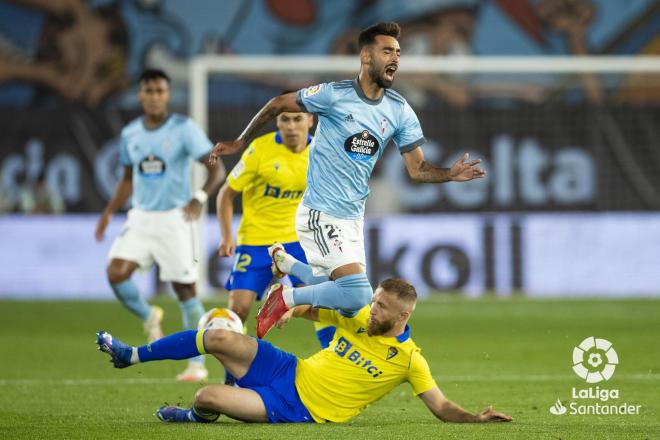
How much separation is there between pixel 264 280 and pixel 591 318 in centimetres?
669

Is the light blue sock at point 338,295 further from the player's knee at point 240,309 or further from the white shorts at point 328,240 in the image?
the player's knee at point 240,309

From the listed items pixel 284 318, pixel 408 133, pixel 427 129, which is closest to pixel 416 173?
pixel 408 133

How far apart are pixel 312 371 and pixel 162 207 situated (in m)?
3.57

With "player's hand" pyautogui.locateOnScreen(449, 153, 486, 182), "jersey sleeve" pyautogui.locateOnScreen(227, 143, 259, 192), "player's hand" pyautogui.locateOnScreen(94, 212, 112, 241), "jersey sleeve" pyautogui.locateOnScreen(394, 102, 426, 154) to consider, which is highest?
"jersey sleeve" pyautogui.locateOnScreen(394, 102, 426, 154)

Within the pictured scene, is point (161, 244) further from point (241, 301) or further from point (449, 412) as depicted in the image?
point (449, 412)

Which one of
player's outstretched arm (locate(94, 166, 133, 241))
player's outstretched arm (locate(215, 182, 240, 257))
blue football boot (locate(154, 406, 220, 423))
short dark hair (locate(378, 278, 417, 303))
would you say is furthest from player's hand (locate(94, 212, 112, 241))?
short dark hair (locate(378, 278, 417, 303))

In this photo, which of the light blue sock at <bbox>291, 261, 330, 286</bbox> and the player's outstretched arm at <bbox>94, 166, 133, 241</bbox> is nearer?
the light blue sock at <bbox>291, 261, 330, 286</bbox>

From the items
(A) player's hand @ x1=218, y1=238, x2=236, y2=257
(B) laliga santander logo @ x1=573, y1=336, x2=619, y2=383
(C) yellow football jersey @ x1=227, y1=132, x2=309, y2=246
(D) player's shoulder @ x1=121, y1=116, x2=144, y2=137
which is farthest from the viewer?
(D) player's shoulder @ x1=121, y1=116, x2=144, y2=137

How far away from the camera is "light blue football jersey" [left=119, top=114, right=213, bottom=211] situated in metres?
9.91

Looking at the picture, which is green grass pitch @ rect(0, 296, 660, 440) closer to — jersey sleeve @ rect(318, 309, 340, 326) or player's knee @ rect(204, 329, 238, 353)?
player's knee @ rect(204, 329, 238, 353)

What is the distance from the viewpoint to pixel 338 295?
7008 mm

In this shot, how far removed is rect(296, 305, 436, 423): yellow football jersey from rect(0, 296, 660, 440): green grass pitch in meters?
0.14

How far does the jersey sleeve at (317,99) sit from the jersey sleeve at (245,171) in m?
1.64

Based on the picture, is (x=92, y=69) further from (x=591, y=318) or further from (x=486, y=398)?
(x=486, y=398)
